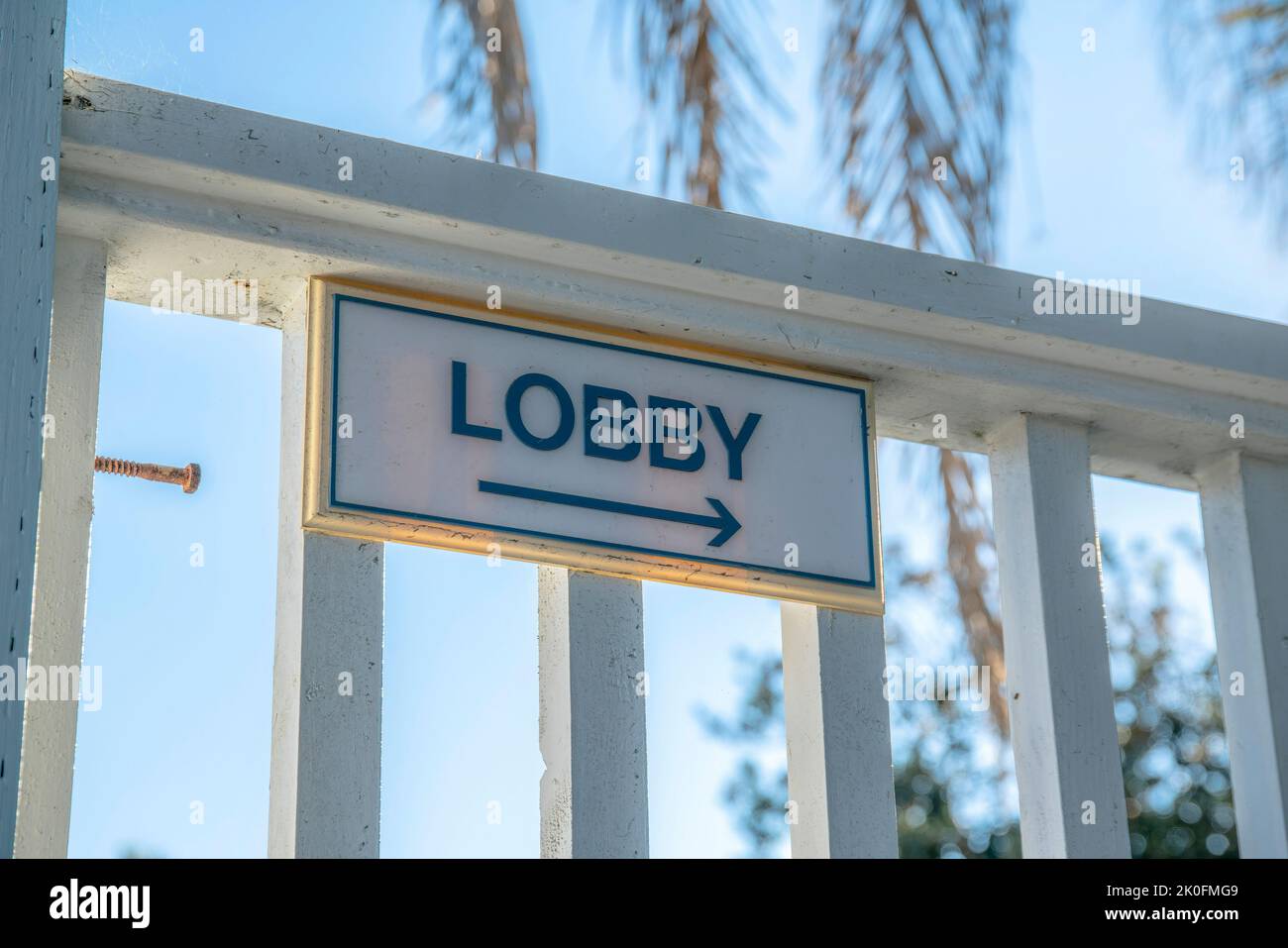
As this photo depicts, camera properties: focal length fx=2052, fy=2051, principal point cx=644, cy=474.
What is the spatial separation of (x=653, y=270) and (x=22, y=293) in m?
0.85

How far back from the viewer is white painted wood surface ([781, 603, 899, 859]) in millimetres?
2699

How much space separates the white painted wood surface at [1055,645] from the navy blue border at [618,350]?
0.26 meters

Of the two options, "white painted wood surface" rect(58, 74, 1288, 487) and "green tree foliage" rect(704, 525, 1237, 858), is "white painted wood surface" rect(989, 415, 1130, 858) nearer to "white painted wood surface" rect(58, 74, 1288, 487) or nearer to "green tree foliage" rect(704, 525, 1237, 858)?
"white painted wood surface" rect(58, 74, 1288, 487)

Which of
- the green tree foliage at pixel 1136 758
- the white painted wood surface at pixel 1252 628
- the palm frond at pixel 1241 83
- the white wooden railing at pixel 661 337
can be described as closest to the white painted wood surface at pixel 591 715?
the white wooden railing at pixel 661 337

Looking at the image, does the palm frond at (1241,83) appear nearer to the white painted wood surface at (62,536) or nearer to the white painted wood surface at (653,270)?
the white painted wood surface at (653,270)

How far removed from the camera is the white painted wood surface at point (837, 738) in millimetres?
2699

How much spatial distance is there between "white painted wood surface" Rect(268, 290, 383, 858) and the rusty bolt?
31 cm

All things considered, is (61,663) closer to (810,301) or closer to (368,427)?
(368,427)

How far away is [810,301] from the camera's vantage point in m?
2.87

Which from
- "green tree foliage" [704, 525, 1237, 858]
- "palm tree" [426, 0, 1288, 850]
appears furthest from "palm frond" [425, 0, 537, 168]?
"green tree foliage" [704, 525, 1237, 858]

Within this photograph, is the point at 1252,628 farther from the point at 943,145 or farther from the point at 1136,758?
the point at 1136,758

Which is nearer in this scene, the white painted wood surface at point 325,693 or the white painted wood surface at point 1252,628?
the white painted wood surface at point 325,693
